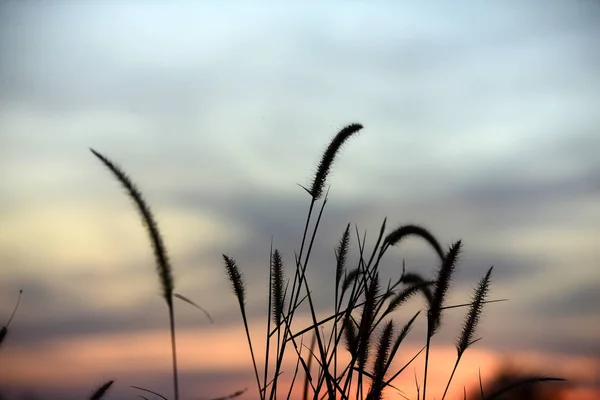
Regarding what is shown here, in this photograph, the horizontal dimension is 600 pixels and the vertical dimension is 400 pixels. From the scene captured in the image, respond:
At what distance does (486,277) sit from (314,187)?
1.09m

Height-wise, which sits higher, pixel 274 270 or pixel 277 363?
pixel 274 270

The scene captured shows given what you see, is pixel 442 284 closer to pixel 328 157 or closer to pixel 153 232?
pixel 328 157

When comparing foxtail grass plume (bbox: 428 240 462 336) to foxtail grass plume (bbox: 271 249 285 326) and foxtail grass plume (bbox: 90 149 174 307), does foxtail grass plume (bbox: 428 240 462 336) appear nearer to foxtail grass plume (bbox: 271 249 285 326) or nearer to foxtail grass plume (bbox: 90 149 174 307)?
foxtail grass plume (bbox: 271 249 285 326)

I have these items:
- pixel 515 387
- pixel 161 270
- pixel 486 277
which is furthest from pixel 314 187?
pixel 161 270

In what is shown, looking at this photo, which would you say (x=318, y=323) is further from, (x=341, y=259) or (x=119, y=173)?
(x=119, y=173)

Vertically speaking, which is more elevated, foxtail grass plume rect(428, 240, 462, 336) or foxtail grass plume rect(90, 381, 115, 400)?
foxtail grass plume rect(428, 240, 462, 336)

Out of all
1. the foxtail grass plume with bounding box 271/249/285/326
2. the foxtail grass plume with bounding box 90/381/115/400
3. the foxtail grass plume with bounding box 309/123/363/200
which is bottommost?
the foxtail grass plume with bounding box 90/381/115/400

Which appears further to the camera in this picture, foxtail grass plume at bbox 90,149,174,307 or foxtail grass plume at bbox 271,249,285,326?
foxtail grass plume at bbox 271,249,285,326

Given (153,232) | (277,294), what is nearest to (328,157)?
(277,294)

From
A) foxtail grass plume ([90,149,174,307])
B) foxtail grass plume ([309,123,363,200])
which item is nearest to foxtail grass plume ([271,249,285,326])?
foxtail grass plume ([309,123,363,200])

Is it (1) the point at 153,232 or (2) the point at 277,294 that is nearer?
(1) the point at 153,232

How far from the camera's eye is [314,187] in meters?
4.64

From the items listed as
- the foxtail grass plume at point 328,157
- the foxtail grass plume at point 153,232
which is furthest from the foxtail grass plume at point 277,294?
the foxtail grass plume at point 153,232

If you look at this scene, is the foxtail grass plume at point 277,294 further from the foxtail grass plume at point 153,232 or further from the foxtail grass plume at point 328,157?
the foxtail grass plume at point 153,232
